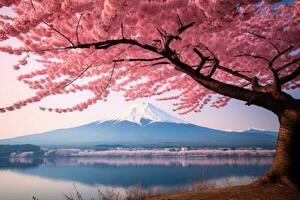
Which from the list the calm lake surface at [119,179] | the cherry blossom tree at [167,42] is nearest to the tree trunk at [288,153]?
the cherry blossom tree at [167,42]

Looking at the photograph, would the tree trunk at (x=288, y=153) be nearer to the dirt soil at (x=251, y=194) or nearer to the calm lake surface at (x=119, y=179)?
the dirt soil at (x=251, y=194)

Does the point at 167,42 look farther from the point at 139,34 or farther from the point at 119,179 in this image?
the point at 119,179

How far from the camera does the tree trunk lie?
20.5ft

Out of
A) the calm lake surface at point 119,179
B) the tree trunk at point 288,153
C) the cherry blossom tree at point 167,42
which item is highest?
the cherry blossom tree at point 167,42

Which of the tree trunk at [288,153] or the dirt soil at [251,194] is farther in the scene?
the tree trunk at [288,153]

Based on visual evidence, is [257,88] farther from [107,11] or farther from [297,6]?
[107,11]

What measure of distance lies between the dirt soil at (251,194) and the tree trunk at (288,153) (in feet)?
0.70

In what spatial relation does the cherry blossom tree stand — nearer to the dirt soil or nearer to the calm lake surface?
the dirt soil

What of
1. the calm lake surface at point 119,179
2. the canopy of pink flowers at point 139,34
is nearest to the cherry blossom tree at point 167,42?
the canopy of pink flowers at point 139,34

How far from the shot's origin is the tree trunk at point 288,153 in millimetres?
6238

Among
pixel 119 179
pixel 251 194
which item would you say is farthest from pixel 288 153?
pixel 119 179

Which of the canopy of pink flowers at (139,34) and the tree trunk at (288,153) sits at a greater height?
the canopy of pink flowers at (139,34)

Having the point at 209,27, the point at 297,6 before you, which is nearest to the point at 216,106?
the point at 297,6

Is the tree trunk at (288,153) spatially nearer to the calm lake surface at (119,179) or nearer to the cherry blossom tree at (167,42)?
the cherry blossom tree at (167,42)
